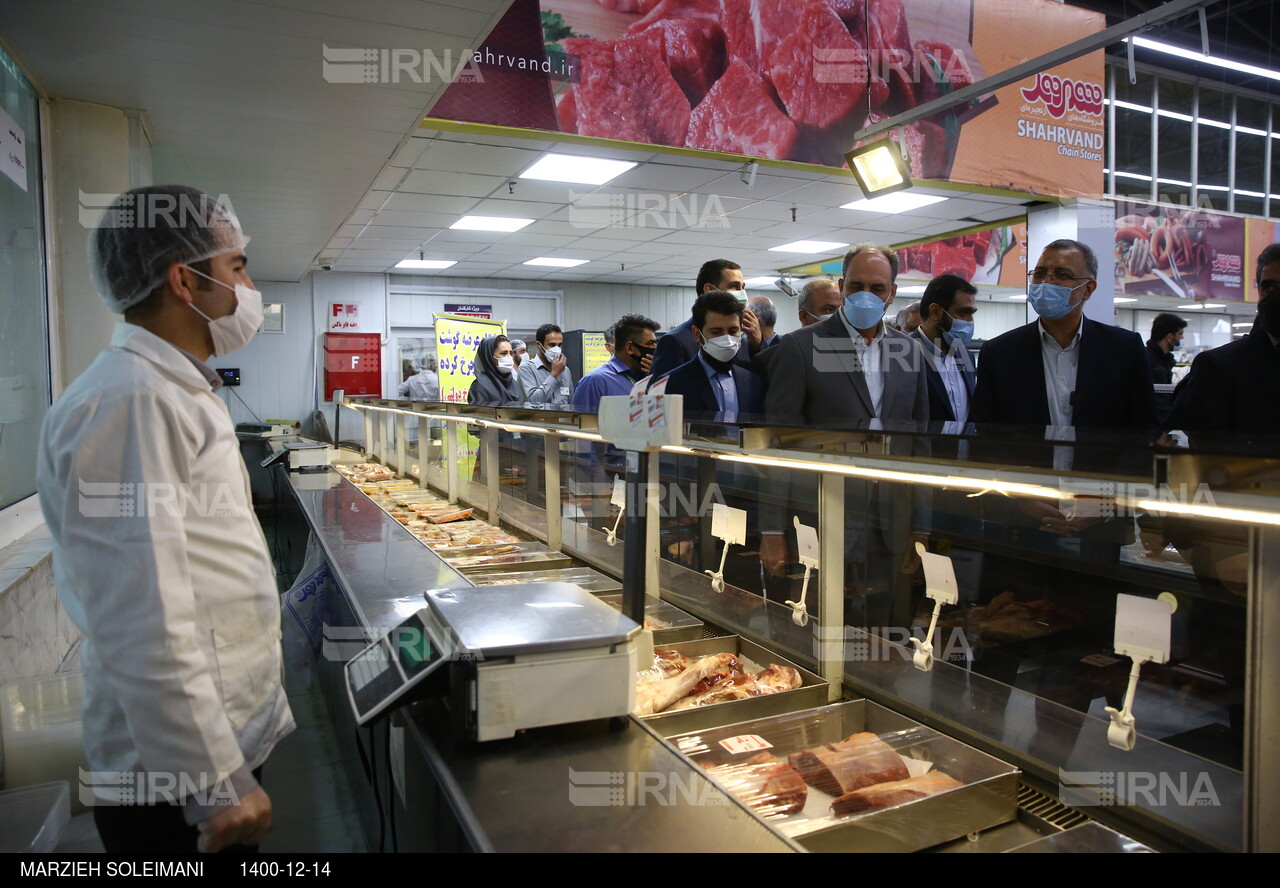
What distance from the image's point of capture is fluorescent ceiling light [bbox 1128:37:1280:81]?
10758mm

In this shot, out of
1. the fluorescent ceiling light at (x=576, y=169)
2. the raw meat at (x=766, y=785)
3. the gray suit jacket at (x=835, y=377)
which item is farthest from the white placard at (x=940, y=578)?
the fluorescent ceiling light at (x=576, y=169)

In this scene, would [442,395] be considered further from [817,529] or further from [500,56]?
[817,529]

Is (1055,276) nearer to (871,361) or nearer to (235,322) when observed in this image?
(871,361)

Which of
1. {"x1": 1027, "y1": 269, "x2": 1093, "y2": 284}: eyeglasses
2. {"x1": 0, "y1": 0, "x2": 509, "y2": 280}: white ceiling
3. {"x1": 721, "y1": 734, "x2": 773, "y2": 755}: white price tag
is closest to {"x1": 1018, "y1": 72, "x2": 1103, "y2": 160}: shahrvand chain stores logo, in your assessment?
{"x1": 1027, "y1": 269, "x2": 1093, "y2": 284}: eyeglasses

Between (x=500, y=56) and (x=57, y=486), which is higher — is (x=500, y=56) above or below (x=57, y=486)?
above

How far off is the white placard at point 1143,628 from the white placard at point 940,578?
1.34ft

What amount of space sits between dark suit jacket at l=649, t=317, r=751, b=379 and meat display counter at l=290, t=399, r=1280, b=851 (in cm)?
97

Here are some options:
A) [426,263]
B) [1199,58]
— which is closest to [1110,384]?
[426,263]

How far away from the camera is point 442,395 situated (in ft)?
A: 36.7

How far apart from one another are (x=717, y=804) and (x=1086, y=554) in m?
1.71

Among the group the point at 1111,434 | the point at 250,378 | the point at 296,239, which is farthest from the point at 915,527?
the point at 250,378

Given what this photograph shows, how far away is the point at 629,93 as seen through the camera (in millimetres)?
6078

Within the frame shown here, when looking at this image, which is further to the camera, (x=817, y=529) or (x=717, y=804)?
(x=817, y=529)

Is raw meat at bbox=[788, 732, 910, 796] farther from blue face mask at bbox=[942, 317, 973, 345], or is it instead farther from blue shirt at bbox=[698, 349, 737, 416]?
blue face mask at bbox=[942, 317, 973, 345]
